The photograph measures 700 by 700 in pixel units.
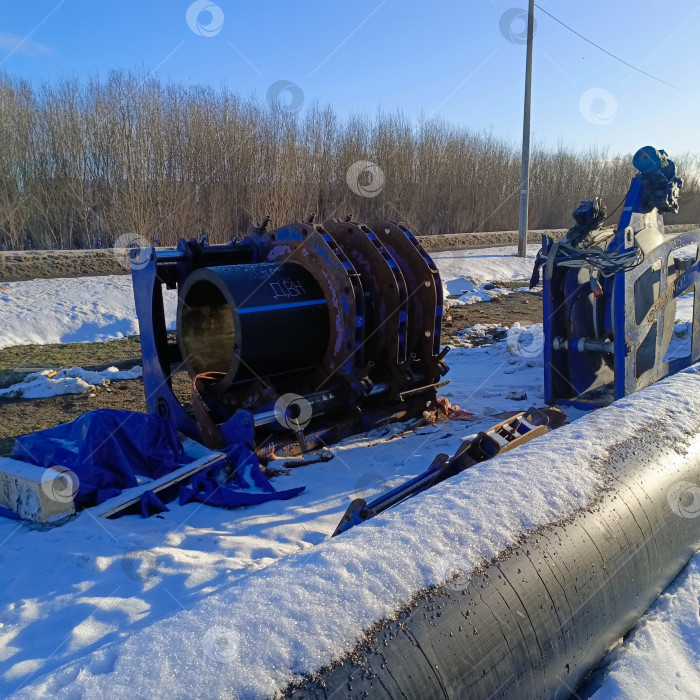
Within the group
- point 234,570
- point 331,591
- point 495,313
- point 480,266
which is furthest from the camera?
point 480,266

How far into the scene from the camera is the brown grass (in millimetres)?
12422

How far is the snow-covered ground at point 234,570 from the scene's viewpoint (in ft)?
4.11

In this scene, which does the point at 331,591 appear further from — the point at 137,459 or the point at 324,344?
the point at 324,344

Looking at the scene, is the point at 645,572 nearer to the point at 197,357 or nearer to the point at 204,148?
the point at 197,357

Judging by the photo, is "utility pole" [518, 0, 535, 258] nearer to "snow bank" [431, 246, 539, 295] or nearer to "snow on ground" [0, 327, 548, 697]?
"snow bank" [431, 246, 539, 295]

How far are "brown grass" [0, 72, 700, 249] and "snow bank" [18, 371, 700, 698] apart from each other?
471 inches

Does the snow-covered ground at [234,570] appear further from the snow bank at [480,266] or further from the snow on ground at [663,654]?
the snow bank at [480,266]

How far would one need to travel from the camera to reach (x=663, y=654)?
198 cm

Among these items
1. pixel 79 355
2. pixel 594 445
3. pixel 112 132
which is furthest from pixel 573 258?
pixel 112 132

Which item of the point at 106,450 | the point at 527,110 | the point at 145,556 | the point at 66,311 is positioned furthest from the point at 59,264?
the point at 527,110

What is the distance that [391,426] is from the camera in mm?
4922

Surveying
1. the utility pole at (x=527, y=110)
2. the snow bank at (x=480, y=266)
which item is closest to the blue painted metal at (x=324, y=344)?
the snow bank at (x=480, y=266)

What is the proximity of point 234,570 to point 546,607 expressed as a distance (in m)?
1.50

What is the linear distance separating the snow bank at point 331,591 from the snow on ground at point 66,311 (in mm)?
7392
